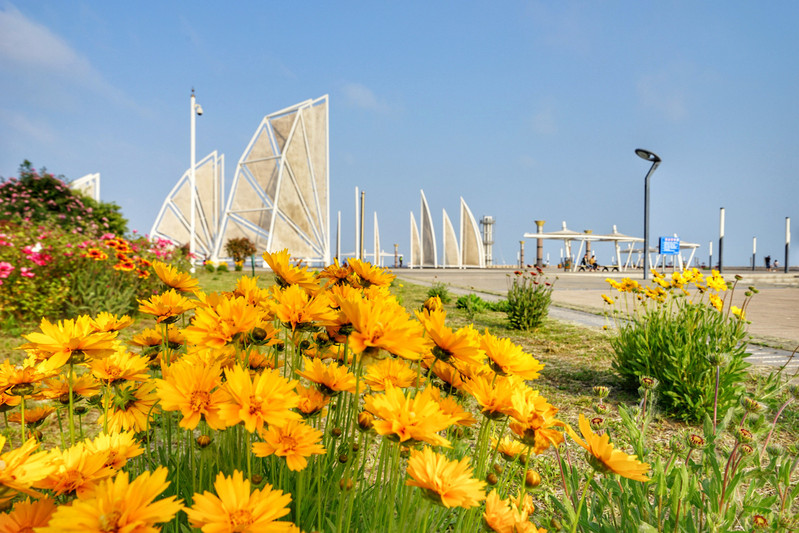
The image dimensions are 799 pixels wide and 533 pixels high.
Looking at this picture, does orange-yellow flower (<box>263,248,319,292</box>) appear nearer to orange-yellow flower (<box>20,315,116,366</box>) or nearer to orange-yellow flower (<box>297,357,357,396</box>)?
orange-yellow flower (<box>297,357,357,396</box>)

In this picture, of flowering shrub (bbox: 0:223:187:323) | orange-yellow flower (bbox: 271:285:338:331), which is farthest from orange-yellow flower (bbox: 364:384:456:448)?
flowering shrub (bbox: 0:223:187:323)

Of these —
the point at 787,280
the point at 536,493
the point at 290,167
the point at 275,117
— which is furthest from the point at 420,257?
the point at 536,493

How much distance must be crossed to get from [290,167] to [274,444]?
3285cm

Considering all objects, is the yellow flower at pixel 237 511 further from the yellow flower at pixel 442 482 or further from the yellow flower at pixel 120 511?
the yellow flower at pixel 442 482

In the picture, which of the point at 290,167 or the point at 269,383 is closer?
the point at 269,383

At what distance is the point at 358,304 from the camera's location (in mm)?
600

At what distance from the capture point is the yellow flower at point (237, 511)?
16.8 inches

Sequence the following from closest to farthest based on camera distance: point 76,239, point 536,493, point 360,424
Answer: point 360,424
point 536,493
point 76,239

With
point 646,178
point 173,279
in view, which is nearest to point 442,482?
point 173,279

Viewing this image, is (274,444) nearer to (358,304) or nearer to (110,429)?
(358,304)

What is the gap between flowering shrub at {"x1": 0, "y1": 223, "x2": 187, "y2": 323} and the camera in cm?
456

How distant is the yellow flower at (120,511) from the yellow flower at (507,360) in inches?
20.4

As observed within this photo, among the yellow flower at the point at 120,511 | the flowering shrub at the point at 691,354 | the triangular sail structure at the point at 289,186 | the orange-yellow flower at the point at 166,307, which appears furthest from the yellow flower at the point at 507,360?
the triangular sail structure at the point at 289,186

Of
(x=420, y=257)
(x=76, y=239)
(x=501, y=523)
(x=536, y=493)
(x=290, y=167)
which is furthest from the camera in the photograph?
(x=420, y=257)
